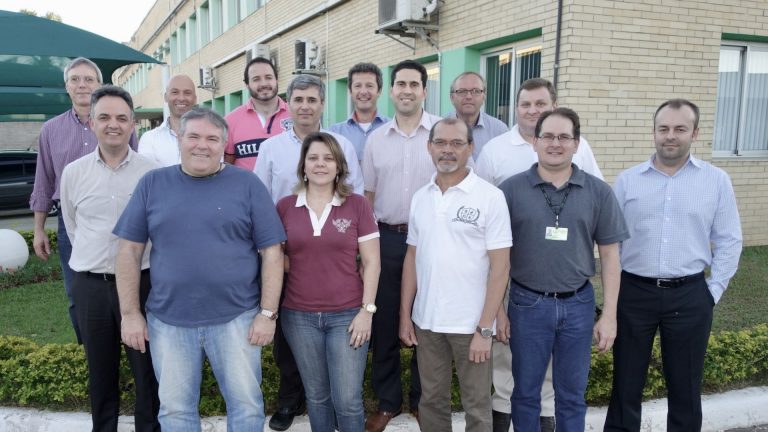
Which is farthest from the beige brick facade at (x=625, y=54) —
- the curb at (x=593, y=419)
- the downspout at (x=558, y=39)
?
the curb at (x=593, y=419)

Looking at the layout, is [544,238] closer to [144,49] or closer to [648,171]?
[648,171]

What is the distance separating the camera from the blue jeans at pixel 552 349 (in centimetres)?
304

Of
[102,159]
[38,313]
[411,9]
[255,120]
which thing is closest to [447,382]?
[102,159]

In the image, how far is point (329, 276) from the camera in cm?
301

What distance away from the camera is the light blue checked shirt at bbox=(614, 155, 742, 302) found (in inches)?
127

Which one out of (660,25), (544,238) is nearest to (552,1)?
(660,25)

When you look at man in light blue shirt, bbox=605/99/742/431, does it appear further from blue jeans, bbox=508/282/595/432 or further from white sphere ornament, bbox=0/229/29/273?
white sphere ornament, bbox=0/229/29/273

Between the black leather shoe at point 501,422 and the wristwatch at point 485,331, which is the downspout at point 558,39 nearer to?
the black leather shoe at point 501,422

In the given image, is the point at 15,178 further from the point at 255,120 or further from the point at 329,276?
the point at 329,276

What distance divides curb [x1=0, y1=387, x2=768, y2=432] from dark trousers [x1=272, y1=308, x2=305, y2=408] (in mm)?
149

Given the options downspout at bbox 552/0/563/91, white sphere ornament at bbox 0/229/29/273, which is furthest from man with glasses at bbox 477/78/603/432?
white sphere ornament at bbox 0/229/29/273

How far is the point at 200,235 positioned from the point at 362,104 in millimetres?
1884

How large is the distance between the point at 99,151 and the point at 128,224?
2.31 ft

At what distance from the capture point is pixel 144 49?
4097cm
